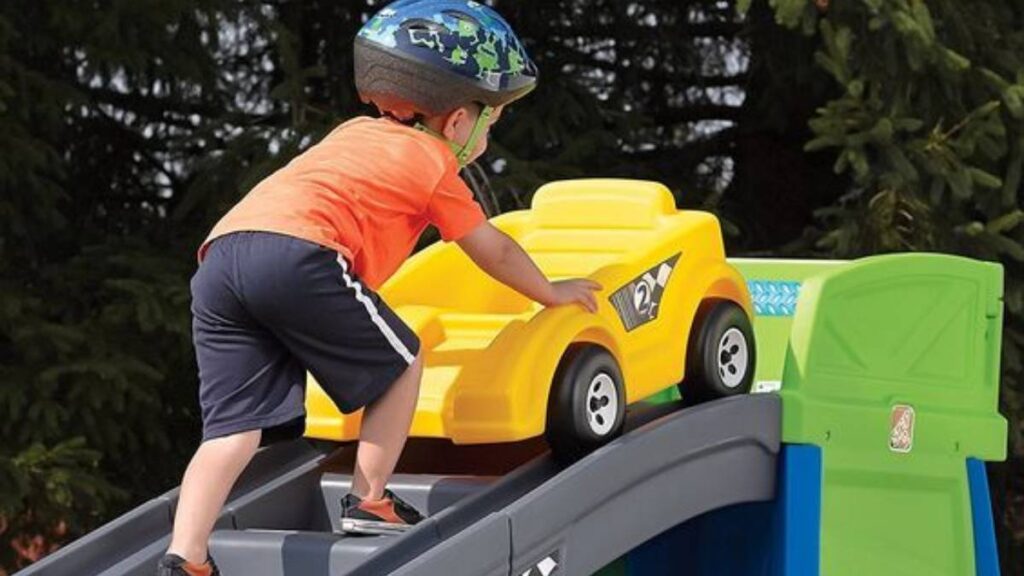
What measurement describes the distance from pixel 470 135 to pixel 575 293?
1.25 ft

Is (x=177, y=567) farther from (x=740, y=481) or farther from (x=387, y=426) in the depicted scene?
(x=740, y=481)

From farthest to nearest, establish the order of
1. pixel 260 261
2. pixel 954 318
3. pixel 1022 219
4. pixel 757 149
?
pixel 757 149 → pixel 1022 219 → pixel 954 318 → pixel 260 261

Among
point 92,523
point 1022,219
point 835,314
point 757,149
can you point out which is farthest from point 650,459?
point 757,149

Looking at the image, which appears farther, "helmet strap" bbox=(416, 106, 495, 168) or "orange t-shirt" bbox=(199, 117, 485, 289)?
"helmet strap" bbox=(416, 106, 495, 168)

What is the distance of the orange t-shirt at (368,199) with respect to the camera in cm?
346

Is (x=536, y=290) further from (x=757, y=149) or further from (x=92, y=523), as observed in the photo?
(x=757, y=149)

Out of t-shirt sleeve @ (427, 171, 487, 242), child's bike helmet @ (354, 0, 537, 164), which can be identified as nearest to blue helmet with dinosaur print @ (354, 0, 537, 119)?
child's bike helmet @ (354, 0, 537, 164)

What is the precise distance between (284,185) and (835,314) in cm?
136

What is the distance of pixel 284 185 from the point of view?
3529mm

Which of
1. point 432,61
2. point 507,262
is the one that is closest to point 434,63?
point 432,61

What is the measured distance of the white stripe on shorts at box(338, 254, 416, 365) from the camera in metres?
3.44

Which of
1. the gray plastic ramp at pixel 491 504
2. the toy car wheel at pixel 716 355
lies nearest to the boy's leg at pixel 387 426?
the gray plastic ramp at pixel 491 504

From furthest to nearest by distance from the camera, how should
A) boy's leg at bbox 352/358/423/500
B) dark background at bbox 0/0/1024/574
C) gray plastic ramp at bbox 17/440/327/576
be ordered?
dark background at bbox 0/0/1024/574 → gray plastic ramp at bbox 17/440/327/576 → boy's leg at bbox 352/358/423/500

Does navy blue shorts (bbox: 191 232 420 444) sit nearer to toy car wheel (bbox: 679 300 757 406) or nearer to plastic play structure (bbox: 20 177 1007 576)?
plastic play structure (bbox: 20 177 1007 576)
